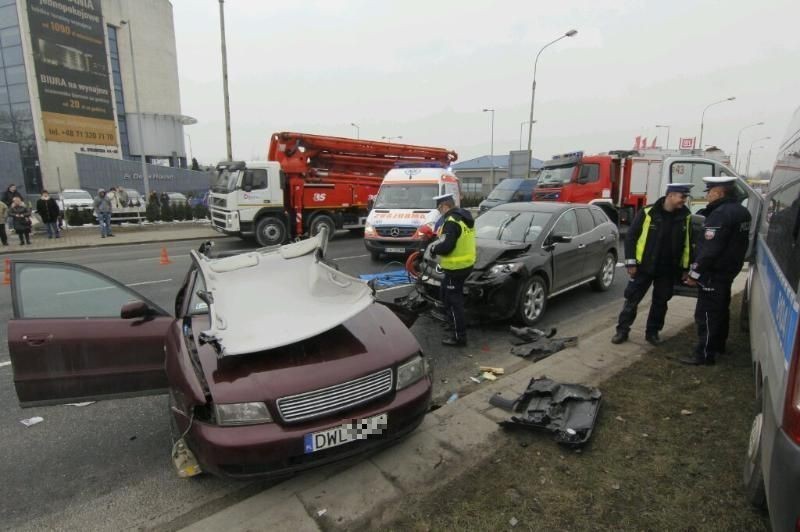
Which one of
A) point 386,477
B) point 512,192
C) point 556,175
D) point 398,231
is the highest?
point 556,175

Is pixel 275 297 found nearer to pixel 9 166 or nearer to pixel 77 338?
pixel 77 338

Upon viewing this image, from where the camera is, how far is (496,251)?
5.71m

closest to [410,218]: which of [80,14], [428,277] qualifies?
[428,277]

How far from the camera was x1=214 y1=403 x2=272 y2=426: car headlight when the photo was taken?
8.05 feet

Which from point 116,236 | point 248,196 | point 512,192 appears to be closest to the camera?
point 248,196

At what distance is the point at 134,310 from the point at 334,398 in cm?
171

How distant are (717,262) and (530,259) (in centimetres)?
200

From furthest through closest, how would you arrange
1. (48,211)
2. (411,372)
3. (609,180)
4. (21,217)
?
(48,211) → (21,217) → (609,180) → (411,372)

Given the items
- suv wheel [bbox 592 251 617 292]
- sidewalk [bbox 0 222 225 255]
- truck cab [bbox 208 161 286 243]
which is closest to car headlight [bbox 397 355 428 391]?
suv wheel [bbox 592 251 617 292]

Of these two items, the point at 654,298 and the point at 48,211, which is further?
the point at 48,211

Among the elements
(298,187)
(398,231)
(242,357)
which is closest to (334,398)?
(242,357)

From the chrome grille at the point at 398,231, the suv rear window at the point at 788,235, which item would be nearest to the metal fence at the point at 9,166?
the chrome grille at the point at 398,231

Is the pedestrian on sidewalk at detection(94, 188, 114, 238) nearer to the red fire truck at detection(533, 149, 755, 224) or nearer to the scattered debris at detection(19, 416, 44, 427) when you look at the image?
the scattered debris at detection(19, 416, 44, 427)

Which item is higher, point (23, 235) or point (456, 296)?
point (456, 296)
